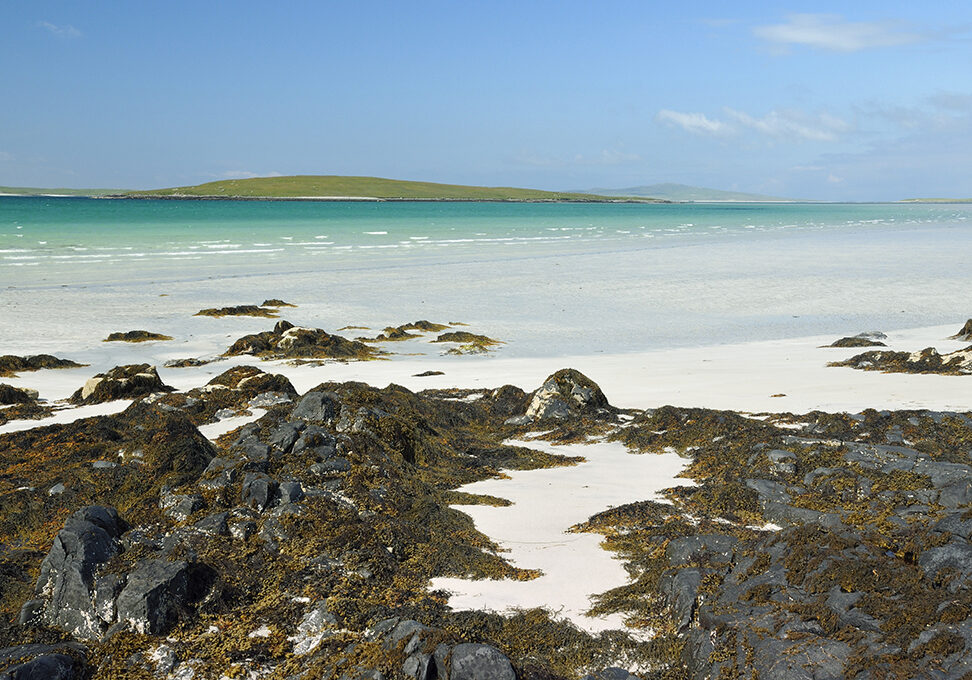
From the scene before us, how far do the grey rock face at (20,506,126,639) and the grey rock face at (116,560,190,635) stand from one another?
22 cm

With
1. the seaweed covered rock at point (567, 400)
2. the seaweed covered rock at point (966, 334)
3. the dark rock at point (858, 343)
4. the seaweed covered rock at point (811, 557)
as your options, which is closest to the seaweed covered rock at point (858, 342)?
the dark rock at point (858, 343)

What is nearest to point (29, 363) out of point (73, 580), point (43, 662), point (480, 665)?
point (73, 580)

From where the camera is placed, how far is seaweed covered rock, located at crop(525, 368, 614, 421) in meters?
10.6

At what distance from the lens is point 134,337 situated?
18.3m

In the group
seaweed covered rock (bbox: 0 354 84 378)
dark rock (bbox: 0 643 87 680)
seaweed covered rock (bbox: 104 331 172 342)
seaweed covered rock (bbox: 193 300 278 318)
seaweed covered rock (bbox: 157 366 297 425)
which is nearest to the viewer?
dark rock (bbox: 0 643 87 680)

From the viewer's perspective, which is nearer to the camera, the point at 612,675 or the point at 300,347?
the point at 612,675

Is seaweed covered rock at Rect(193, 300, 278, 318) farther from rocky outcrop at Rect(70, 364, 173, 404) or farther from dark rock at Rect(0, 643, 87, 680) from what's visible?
dark rock at Rect(0, 643, 87, 680)

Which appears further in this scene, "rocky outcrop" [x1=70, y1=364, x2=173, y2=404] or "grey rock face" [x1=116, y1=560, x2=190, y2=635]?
"rocky outcrop" [x1=70, y1=364, x2=173, y2=404]

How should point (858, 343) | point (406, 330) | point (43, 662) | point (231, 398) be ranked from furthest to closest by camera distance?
point (406, 330)
point (858, 343)
point (231, 398)
point (43, 662)

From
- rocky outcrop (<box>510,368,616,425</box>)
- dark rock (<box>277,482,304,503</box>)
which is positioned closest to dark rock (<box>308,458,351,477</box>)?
dark rock (<box>277,482,304,503</box>)

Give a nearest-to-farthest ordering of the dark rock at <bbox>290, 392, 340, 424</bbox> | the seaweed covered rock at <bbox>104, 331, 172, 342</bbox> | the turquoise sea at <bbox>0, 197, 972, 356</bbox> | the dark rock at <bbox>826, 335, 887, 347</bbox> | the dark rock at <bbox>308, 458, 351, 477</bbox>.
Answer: the dark rock at <bbox>308, 458, 351, 477</bbox>
the dark rock at <bbox>290, 392, 340, 424</bbox>
the dark rock at <bbox>826, 335, 887, 347</bbox>
the seaweed covered rock at <bbox>104, 331, 172, 342</bbox>
the turquoise sea at <bbox>0, 197, 972, 356</bbox>

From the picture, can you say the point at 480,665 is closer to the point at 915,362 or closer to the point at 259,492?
the point at 259,492

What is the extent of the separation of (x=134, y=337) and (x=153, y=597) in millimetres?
14636

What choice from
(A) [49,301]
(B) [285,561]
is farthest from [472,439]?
(A) [49,301]
